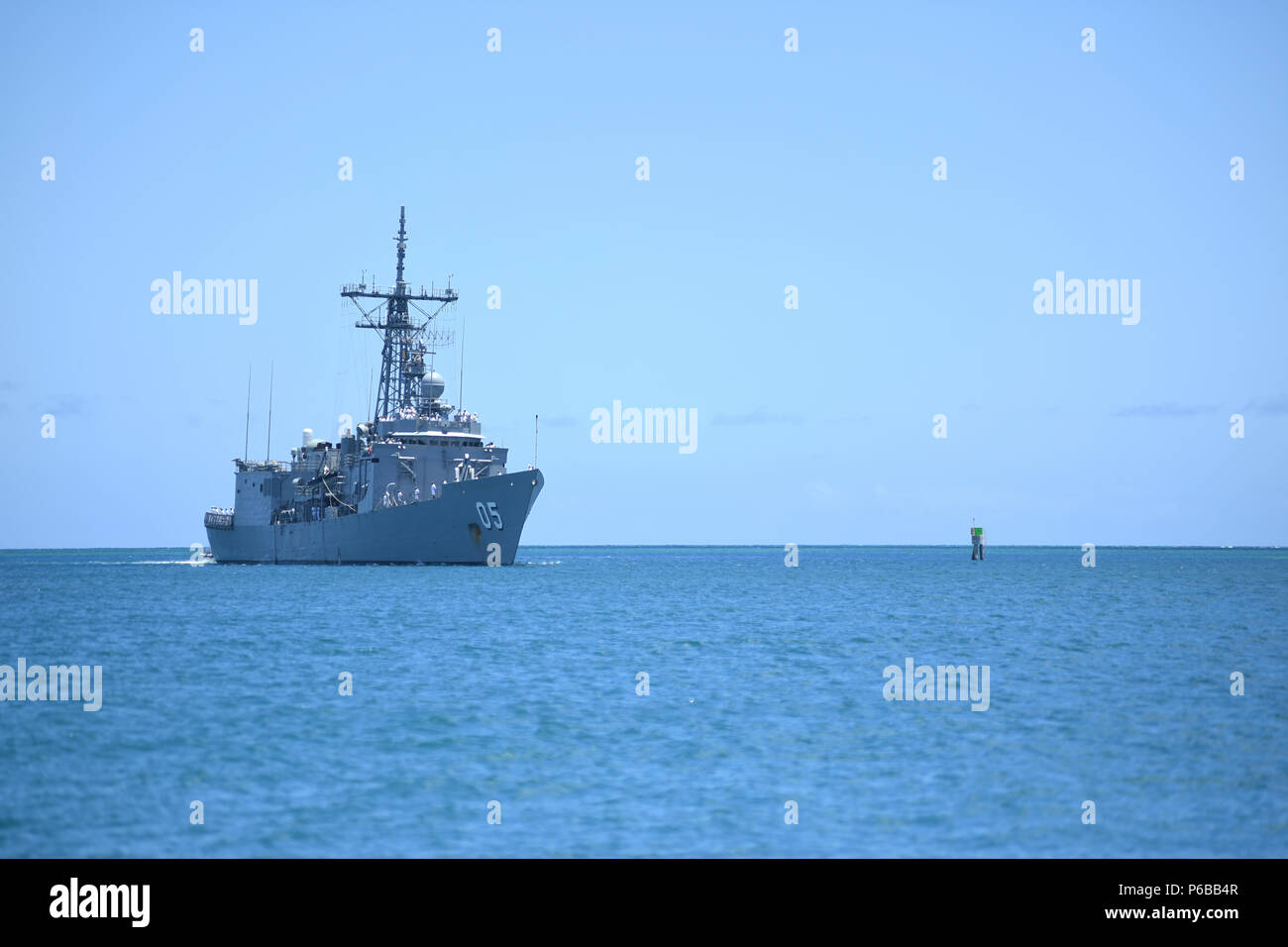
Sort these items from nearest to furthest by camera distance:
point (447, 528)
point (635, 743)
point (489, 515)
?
point (635, 743), point (447, 528), point (489, 515)

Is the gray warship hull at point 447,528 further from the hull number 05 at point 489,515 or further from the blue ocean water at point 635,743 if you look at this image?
the blue ocean water at point 635,743

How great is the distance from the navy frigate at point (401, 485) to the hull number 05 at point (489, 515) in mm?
53

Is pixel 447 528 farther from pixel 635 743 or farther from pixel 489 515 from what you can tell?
pixel 635 743

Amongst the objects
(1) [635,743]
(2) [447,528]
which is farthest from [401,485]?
(1) [635,743]

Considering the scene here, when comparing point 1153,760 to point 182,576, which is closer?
point 1153,760

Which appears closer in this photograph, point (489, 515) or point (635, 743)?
point (635, 743)

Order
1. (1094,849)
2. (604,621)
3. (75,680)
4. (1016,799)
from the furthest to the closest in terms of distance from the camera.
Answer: (604,621) → (75,680) → (1016,799) → (1094,849)

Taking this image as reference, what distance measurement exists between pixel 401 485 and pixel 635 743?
51138mm

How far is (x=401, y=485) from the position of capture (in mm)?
67562

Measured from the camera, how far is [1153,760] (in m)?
16.6

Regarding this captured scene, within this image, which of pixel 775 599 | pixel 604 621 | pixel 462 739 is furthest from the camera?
pixel 775 599

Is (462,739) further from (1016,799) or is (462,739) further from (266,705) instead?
(1016,799)
